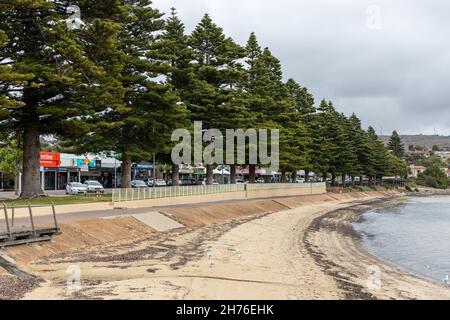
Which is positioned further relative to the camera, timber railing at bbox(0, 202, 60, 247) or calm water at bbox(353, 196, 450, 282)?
calm water at bbox(353, 196, 450, 282)

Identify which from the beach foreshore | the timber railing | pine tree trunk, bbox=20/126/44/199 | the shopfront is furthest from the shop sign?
the timber railing

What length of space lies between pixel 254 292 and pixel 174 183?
35605mm

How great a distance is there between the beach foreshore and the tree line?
9123 millimetres

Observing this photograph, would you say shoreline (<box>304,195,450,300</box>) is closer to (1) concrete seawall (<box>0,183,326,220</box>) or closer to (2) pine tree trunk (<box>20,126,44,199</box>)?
(1) concrete seawall (<box>0,183,326,220</box>)

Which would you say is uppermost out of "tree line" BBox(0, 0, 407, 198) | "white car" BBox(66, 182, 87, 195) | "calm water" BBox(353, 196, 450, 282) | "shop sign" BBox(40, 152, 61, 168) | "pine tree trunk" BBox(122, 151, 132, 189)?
"tree line" BBox(0, 0, 407, 198)

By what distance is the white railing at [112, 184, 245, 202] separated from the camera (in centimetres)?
3606

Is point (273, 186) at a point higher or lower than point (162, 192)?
lower

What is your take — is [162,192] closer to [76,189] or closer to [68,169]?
[76,189]

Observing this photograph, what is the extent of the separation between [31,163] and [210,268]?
20727mm

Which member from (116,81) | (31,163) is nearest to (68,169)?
(31,163)

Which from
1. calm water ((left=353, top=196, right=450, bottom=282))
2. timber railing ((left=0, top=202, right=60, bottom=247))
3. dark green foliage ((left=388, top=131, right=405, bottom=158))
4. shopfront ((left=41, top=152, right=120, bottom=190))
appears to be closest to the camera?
timber railing ((left=0, top=202, right=60, bottom=247))

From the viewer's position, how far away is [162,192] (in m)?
41.6
